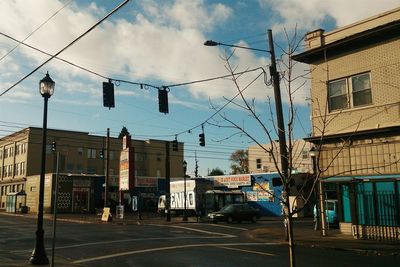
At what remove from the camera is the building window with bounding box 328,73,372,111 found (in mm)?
20172

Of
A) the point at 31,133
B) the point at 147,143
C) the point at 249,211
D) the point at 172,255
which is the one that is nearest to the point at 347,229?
the point at 172,255

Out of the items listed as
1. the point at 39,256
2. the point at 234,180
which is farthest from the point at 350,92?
the point at 234,180

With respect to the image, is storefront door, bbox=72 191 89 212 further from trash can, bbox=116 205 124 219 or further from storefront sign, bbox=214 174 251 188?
storefront sign, bbox=214 174 251 188

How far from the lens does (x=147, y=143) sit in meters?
91.1

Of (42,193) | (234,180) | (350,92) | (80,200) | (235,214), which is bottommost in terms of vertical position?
(235,214)

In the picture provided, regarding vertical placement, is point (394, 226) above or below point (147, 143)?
below

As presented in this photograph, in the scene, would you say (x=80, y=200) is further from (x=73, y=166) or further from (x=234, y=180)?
(x=73, y=166)

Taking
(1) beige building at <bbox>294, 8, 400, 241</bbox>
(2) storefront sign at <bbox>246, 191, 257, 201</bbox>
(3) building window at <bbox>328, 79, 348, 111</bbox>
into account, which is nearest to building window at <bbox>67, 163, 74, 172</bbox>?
(2) storefront sign at <bbox>246, 191, 257, 201</bbox>

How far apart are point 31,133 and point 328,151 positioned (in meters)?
61.1

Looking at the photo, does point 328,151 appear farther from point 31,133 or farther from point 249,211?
point 31,133

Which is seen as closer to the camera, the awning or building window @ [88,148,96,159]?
the awning

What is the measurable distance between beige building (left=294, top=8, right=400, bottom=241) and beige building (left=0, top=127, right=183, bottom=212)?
139ft

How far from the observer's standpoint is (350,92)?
2069 cm

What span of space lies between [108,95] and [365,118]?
35.6 ft
